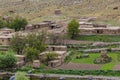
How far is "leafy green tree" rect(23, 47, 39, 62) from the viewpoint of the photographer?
164 feet

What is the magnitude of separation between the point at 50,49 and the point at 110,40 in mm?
9392

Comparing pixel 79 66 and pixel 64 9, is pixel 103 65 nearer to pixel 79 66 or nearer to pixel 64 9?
pixel 79 66

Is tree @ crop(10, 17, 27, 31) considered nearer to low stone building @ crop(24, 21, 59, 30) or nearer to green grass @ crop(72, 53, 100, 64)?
low stone building @ crop(24, 21, 59, 30)

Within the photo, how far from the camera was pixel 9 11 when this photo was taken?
9125 centimetres

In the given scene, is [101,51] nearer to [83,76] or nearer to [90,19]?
[83,76]

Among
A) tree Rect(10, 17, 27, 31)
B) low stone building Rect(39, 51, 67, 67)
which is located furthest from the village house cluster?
low stone building Rect(39, 51, 67, 67)

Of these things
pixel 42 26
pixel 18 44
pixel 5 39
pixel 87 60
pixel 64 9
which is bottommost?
pixel 87 60

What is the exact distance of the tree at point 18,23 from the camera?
230 feet

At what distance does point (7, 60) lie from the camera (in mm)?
47688

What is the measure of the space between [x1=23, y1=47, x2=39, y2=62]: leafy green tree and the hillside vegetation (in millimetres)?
23542

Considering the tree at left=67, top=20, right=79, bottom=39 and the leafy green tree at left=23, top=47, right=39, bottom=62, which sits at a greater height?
the tree at left=67, top=20, right=79, bottom=39

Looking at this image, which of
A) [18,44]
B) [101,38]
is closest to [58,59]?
[18,44]

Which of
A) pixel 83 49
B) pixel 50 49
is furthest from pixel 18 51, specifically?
pixel 83 49

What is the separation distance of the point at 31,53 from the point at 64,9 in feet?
122
